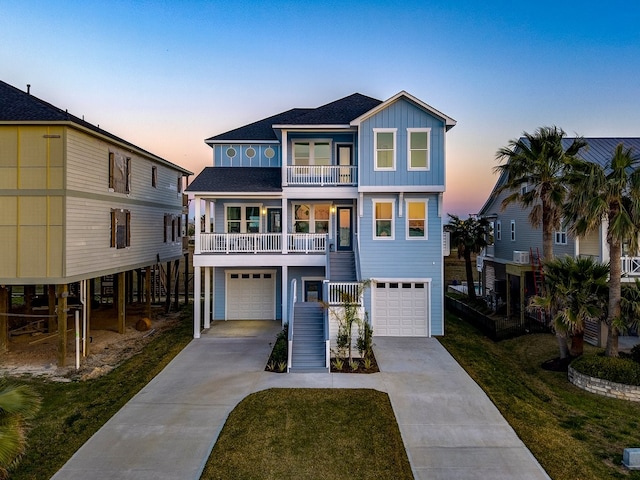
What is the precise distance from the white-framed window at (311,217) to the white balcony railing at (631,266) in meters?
12.6

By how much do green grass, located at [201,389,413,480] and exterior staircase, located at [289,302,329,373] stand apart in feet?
6.18

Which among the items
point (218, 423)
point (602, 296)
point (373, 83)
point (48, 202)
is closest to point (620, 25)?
point (373, 83)

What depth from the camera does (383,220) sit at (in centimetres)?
1595

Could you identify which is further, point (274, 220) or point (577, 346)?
point (274, 220)

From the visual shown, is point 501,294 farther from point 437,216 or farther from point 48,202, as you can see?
point 48,202

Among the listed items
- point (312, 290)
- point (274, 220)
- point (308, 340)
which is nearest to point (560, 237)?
point (312, 290)

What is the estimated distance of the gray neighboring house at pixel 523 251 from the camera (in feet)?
49.9

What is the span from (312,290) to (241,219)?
510 centimetres

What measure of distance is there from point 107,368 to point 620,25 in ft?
99.2

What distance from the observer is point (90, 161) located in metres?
14.0

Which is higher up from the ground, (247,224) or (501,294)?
(247,224)

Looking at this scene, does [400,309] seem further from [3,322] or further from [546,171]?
[3,322]

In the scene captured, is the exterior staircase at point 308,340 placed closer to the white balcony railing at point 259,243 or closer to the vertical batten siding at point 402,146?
the white balcony railing at point 259,243

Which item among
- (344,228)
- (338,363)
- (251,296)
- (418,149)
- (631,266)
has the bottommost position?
(338,363)
